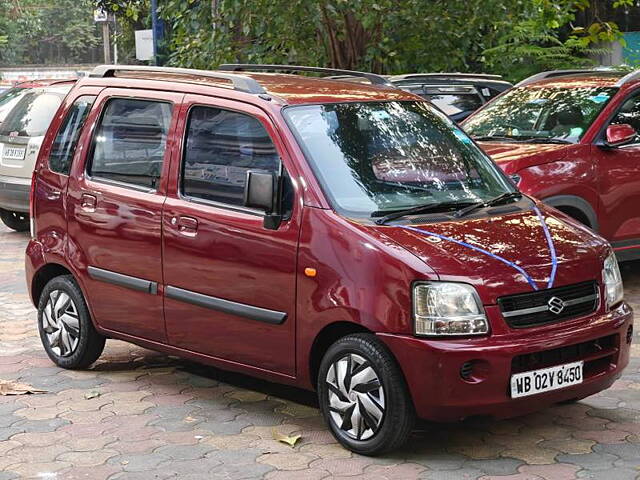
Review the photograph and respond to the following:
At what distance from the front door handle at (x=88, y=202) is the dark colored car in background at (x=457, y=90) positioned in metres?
5.94

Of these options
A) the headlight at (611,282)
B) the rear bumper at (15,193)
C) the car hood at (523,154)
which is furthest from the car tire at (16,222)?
the headlight at (611,282)

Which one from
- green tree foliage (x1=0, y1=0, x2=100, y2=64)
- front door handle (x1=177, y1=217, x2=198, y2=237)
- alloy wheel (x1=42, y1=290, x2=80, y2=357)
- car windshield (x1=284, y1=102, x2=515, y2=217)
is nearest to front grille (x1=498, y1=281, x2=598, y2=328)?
car windshield (x1=284, y1=102, x2=515, y2=217)

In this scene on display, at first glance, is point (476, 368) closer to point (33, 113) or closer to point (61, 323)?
point (61, 323)

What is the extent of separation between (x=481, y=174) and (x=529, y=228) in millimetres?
682

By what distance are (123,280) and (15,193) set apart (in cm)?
707

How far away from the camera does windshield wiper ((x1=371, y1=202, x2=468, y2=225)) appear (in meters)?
5.81

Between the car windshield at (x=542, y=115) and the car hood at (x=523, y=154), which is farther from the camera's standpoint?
the car windshield at (x=542, y=115)

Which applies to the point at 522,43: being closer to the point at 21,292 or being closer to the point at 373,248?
the point at 21,292

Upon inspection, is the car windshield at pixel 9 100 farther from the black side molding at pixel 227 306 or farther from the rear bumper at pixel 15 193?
the black side molding at pixel 227 306

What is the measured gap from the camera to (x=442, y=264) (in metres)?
5.45

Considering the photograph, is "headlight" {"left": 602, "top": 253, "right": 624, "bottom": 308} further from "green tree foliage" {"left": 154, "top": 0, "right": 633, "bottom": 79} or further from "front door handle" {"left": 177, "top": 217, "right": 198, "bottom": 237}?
"green tree foliage" {"left": 154, "top": 0, "right": 633, "bottom": 79}

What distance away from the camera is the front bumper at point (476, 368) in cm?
534

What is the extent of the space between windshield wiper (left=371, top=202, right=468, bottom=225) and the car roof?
33.2 inches

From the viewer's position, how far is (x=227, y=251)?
6211 mm
